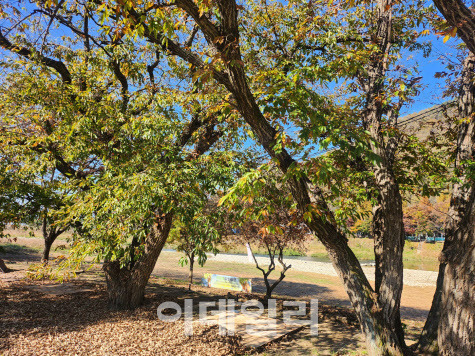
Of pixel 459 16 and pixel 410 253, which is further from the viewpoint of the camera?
pixel 410 253

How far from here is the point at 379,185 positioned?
14.4 ft

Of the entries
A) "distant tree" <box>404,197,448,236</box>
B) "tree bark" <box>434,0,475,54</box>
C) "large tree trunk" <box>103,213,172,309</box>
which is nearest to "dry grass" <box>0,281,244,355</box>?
"large tree trunk" <box>103,213,172,309</box>

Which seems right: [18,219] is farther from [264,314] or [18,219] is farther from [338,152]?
[338,152]

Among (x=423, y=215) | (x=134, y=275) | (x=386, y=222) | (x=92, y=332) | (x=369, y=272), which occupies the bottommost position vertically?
(x=369, y=272)

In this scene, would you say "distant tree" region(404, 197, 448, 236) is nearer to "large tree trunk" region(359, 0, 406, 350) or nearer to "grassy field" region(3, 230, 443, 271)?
"grassy field" region(3, 230, 443, 271)

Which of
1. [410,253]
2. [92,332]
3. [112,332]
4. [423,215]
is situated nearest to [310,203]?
[112,332]

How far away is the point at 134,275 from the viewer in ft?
24.2

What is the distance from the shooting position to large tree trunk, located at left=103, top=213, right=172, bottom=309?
23.7 ft

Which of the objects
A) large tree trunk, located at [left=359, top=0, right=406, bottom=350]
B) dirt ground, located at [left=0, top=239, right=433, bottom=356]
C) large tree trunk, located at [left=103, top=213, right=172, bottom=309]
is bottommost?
dirt ground, located at [left=0, top=239, right=433, bottom=356]

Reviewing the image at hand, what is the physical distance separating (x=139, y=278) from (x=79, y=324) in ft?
5.11

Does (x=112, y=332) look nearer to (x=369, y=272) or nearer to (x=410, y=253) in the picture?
(x=369, y=272)

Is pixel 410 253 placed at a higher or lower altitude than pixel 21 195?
lower

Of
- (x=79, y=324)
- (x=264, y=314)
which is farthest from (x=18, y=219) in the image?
(x=264, y=314)

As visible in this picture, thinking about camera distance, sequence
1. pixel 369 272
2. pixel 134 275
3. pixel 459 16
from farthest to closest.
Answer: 1. pixel 369 272
2. pixel 134 275
3. pixel 459 16
